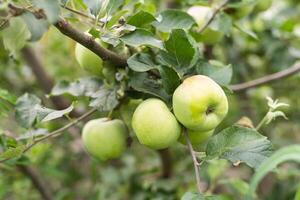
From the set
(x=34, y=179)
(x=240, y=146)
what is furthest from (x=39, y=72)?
(x=240, y=146)

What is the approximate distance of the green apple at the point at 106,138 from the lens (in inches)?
37.0

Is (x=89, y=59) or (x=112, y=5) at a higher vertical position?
(x=112, y=5)

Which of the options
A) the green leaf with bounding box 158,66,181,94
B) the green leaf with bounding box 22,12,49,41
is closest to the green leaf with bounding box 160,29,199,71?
the green leaf with bounding box 158,66,181,94

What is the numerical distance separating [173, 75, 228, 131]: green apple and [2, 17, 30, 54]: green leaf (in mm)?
259

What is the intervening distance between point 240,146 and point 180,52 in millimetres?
185

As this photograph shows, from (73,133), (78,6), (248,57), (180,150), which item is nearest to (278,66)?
(248,57)

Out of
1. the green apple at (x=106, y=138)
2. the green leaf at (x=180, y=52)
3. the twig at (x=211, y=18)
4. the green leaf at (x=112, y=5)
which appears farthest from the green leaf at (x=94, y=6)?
the twig at (x=211, y=18)

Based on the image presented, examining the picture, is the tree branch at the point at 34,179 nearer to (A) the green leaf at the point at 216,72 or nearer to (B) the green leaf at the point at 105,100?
(B) the green leaf at the point at 105,100

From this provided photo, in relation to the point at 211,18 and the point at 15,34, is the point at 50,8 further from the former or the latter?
the point at 211,18

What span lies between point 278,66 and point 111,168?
0.64 meters

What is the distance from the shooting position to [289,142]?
182 cm

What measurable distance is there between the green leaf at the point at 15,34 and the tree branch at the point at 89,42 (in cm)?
6

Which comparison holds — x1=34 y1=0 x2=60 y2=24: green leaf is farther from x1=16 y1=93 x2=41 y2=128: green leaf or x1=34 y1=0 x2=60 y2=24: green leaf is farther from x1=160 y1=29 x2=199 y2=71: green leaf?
x1=16 y1=93 x2=41 y2=128: green leaf

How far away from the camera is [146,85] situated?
2.89 ft
